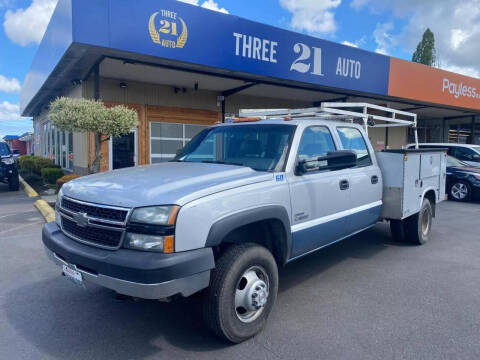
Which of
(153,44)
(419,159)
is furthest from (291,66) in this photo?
(419,159)

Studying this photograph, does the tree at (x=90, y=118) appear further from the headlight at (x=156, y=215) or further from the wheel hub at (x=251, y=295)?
the wheel hub at (x=251, y=295)

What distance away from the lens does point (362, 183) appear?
15.5ft

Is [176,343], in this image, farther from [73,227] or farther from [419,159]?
[419,159]

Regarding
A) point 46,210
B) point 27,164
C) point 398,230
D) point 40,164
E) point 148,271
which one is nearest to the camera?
point 148,271

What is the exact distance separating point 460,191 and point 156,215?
11.1 metres

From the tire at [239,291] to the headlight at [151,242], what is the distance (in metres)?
0.49

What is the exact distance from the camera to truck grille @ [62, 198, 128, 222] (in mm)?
2753

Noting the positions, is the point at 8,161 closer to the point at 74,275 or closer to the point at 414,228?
the point at 74,275

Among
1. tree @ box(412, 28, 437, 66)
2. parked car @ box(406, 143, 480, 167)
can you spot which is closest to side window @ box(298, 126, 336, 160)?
parked car @ box(406, 143, 480, 167)

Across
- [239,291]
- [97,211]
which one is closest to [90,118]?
[97,211]

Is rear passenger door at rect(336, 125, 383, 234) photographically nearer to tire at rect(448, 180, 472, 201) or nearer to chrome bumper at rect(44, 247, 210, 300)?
chrome bumper at rect(44, 247, 210, 300)

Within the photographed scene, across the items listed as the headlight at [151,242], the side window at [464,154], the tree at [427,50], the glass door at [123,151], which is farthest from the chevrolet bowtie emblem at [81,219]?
the tree at [427,50]

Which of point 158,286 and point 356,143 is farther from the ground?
Answer: point 356,143

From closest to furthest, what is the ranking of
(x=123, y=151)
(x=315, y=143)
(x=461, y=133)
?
1. (x=315, y=143)
2. (x=123, y=151)
3. (x=461, y=133)
